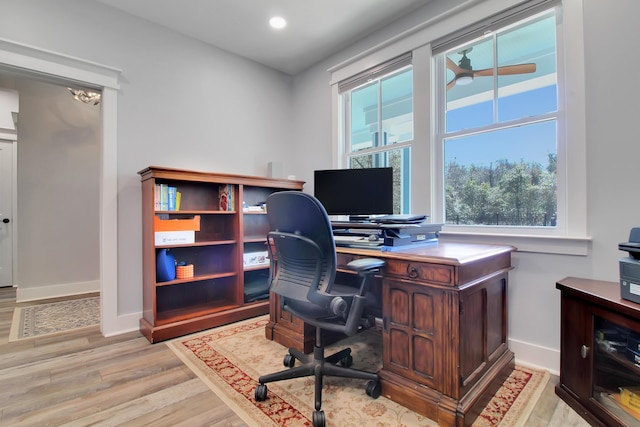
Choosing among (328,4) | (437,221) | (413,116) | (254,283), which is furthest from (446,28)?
(254,283)

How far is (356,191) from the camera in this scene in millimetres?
2479

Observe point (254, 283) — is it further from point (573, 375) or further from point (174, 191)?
point (573, 375)

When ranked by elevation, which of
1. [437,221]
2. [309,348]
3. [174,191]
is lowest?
[309,348]

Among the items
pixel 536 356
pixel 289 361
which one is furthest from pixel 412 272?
pixel 536 356

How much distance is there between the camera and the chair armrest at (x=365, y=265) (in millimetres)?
1506

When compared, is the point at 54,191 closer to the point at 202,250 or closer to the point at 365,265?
the point at 202,250

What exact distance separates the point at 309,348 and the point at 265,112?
9.06 ft

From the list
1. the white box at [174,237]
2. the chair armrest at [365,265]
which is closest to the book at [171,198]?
the white box at [174,237]

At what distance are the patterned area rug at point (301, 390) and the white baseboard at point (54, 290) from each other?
8.55ft

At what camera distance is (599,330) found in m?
1.45

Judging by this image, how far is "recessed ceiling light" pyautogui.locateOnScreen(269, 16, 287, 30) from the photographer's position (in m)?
2.78

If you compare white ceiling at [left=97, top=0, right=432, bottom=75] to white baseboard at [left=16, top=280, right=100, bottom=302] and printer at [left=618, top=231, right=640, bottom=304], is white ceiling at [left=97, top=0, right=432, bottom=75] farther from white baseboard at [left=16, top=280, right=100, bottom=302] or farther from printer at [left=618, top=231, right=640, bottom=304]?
white baseboard at [left=16, top=280, right=100, bottom=302]

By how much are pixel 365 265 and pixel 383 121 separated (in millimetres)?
1912

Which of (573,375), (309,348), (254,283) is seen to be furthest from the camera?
(254,283)
